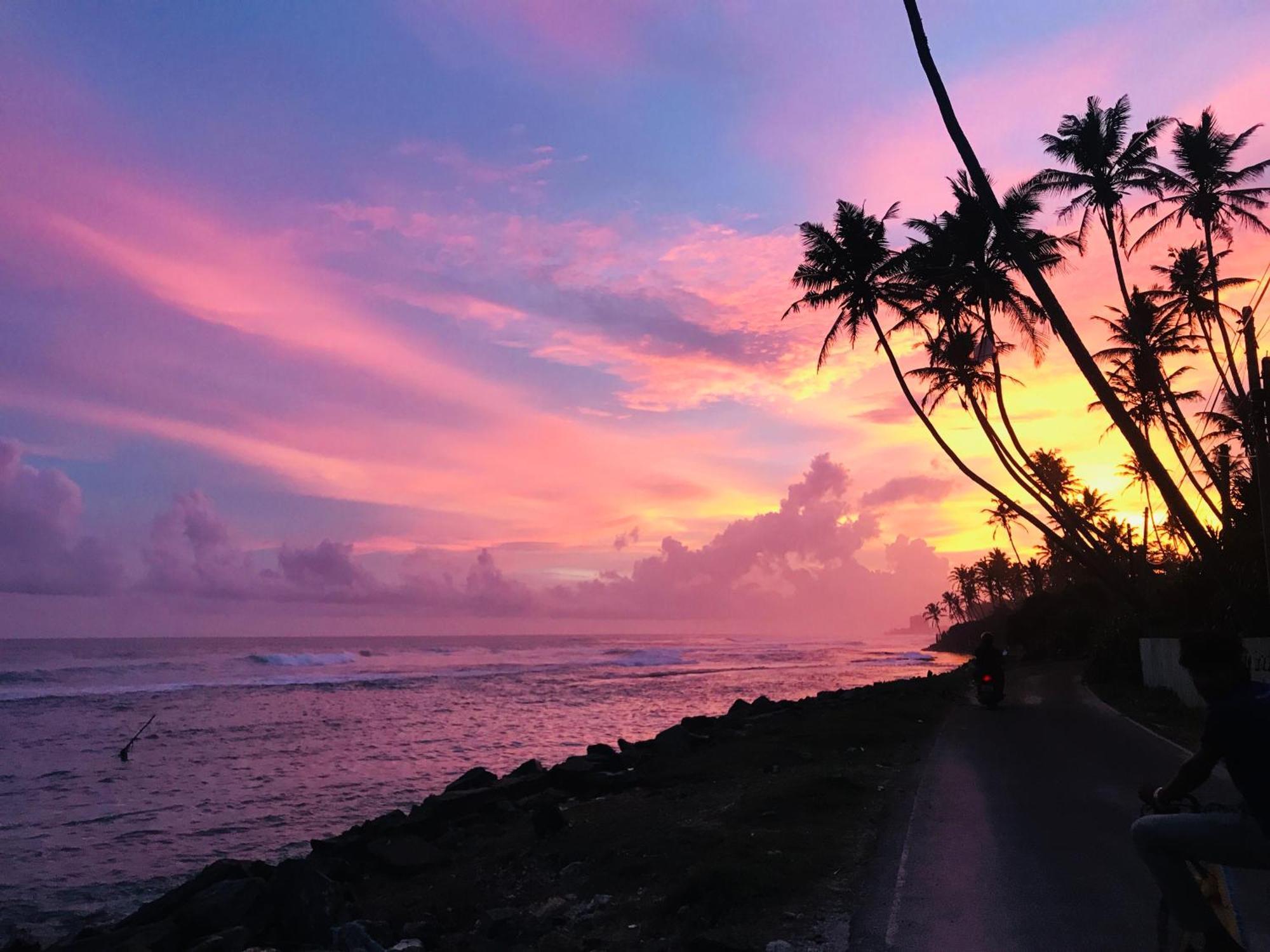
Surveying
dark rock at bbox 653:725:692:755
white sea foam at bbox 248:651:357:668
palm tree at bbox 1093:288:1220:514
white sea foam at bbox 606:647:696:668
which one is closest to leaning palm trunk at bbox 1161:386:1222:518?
palm tree at bbox 1093:288:1220:514

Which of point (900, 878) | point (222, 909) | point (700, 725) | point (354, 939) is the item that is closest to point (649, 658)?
point (700, 725)

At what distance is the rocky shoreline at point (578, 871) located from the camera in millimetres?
7250

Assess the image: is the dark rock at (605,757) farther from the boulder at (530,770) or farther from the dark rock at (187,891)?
the dark rock at (187,891)

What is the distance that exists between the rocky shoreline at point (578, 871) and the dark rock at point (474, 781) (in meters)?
0.13

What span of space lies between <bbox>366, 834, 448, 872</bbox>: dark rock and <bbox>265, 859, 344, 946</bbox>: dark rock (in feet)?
6.13

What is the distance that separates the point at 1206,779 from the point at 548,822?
9.48m

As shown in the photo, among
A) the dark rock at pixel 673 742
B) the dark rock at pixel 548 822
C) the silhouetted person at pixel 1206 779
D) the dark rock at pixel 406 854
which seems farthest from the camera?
the dark rock at pixel 673 742

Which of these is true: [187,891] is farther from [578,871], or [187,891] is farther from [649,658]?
[649,658]

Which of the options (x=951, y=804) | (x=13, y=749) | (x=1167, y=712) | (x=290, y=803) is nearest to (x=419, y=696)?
(x=13, y=749)

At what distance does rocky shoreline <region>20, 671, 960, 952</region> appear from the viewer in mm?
7250

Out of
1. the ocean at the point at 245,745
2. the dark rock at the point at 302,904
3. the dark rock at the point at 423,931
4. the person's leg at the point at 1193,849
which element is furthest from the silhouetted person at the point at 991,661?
the person's leg at the point at 1193,849

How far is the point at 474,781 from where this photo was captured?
655 inches

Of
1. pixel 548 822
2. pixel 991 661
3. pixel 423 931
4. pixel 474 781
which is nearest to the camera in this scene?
pixel 423 931

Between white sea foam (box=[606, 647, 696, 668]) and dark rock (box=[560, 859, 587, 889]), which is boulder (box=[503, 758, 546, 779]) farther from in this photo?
white sea foam (box=[606, 647, 696, 668])
